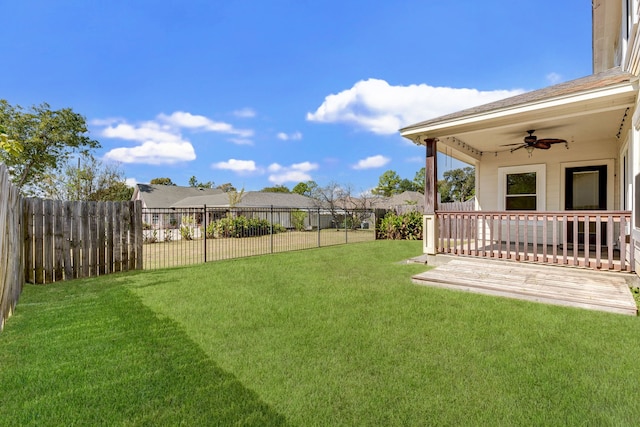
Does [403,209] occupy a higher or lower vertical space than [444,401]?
higher

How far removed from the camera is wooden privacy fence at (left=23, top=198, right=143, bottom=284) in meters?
5.46

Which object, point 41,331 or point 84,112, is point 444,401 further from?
point 84,112

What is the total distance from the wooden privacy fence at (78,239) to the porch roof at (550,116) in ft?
21.4

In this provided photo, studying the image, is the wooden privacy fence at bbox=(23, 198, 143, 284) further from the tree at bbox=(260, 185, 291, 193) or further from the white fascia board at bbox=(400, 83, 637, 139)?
the tree at bbox=(260, 185, 291, 193)

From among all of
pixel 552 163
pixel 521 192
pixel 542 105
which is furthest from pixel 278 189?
pixel 542 105

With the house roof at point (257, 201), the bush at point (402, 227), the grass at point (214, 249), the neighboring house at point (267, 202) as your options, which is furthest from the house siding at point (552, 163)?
the house roof at point (257, 201)

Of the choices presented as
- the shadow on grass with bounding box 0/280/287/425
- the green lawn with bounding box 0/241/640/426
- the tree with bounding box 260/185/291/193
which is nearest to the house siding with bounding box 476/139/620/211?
the green lawn with bounding box 0/241/640/426

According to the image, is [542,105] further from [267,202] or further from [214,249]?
[267,202]

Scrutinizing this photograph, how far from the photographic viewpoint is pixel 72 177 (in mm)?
18016

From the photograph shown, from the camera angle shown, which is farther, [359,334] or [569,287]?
[569,287]

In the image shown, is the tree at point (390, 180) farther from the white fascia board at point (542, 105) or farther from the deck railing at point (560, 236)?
the white fascia board at point (542, 105)

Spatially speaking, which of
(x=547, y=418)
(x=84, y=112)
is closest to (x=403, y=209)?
(x=547, y=418)

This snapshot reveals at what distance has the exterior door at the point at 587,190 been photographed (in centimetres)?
714

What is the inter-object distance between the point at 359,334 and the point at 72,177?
71.0 ft
